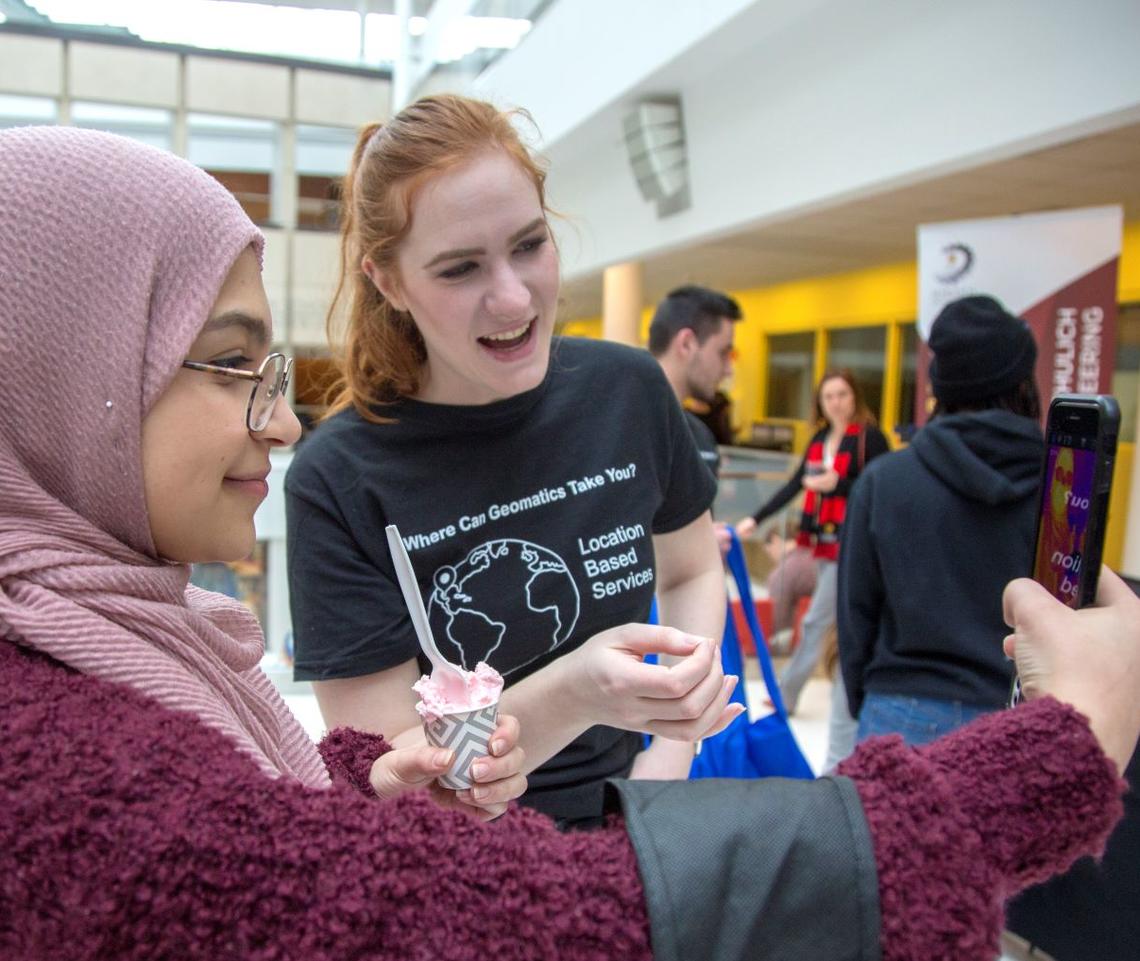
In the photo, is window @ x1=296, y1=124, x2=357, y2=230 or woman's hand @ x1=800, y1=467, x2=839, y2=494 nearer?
woman's hand @ x1=800, y1=467, x2=839, y2=494

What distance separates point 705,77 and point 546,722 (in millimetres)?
5707

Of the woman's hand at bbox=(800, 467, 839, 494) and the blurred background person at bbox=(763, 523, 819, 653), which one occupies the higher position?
the woman's hand at bbox=(800, 467, 839, 494)

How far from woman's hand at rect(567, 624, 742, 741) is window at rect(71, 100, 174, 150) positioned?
14.3 m

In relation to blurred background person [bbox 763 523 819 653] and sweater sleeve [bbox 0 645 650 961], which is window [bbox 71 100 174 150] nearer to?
blurred background person [bbox 763 523 819 653]

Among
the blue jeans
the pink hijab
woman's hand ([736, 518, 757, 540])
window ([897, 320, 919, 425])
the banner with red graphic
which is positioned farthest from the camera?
window ([897, 320, 919, 425])

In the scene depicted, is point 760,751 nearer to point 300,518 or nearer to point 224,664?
point 300,518

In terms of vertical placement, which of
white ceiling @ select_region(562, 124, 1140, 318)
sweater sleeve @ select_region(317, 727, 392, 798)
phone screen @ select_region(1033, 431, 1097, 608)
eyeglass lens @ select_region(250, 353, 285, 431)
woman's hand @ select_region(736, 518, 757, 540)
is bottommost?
woman's hand @ select_region(736, 518, 757, 540)

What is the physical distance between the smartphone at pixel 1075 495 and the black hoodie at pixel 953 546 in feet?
4.10

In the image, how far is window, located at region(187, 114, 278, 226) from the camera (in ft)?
45.8

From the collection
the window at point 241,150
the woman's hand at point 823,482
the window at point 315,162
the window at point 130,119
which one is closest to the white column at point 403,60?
the window at point 315,162

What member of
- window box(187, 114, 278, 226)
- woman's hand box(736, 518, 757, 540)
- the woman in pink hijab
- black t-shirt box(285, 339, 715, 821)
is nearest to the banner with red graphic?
woman's hand box(736, 518, 757, 540)

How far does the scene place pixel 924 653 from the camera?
7.61 ft

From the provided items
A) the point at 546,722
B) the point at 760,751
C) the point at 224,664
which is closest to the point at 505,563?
the point at 546,722

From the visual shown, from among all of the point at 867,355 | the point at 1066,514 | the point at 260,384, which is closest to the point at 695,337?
the point at 1066,514
